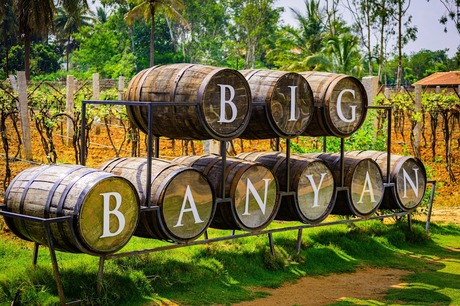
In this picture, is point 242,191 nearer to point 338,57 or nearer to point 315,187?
point 315,187

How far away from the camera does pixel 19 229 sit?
279 inches

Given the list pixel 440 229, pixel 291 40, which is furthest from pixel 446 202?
pixel 291 40

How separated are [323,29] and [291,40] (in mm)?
2524

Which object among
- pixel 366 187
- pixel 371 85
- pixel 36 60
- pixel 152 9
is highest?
pixel 152 9

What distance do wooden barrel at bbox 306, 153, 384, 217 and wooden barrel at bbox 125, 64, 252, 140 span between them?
6.08 feet

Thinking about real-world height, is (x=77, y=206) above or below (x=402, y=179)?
above

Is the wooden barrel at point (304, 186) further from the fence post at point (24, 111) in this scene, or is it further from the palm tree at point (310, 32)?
the palm tree at point (310, 32)

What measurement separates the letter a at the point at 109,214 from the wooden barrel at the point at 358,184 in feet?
10.5

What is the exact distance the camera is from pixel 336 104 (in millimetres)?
9188

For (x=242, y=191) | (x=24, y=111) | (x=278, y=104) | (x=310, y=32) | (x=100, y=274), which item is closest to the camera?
(x=100, y=274)

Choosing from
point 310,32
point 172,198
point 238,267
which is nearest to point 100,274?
point 172,198

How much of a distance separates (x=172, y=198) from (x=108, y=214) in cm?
85

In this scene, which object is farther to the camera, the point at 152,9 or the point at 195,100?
the point at 152,9

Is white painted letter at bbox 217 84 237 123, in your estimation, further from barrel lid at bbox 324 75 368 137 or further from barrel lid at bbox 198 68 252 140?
barrel lid at bbox 324 75 368 137
